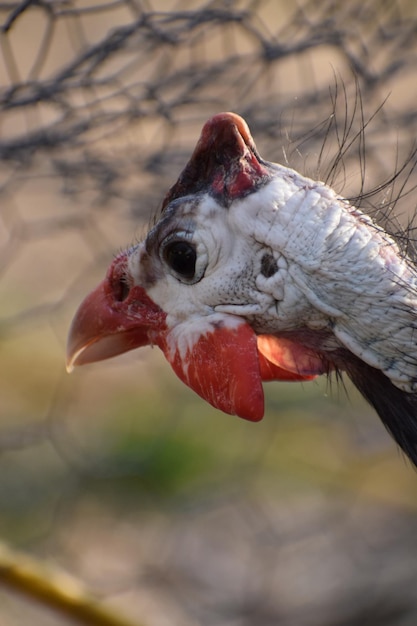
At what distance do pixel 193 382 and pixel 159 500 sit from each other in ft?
3.97

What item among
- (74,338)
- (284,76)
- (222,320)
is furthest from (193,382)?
(284,76)

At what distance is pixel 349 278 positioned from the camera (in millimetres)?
914

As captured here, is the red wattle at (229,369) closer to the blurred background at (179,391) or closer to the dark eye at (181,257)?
the dark eye at (181,257)

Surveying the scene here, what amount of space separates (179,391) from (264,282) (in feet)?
4.85

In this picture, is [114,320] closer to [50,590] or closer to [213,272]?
[213,272]

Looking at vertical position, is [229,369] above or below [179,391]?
above

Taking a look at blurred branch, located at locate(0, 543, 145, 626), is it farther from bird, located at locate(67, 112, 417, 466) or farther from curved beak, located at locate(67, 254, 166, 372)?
bird, located at locate(67, 112, 417, 466)

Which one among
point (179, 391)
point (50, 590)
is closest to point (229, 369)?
point (50, 590)

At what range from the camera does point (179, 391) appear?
2420 mm

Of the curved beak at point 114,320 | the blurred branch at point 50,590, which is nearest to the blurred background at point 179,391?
the blurred branch at point 50,590

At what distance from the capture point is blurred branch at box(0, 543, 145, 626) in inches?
58.1

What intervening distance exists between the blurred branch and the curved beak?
0.50 metres

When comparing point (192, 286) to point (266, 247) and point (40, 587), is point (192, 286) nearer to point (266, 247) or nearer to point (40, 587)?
point (266, 247)

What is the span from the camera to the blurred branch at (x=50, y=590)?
1476 mm
